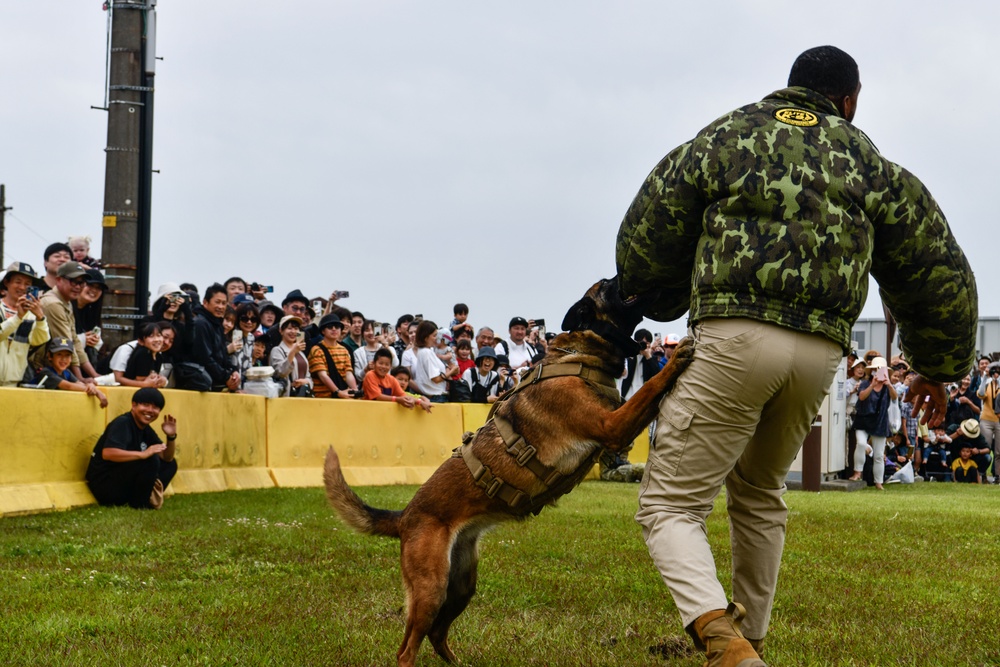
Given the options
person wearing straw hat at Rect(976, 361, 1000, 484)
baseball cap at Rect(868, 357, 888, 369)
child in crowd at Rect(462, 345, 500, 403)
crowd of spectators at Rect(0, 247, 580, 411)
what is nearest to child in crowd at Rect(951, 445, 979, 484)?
person wearing straw hat at Rect(976, 361, 1000, 484)

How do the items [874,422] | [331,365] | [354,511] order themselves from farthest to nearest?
[874,422], [331,365], [354,511]

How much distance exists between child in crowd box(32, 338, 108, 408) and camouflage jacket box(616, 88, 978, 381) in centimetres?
708

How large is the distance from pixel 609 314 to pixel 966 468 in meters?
19.7

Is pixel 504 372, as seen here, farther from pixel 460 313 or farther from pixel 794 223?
pixel 794 223

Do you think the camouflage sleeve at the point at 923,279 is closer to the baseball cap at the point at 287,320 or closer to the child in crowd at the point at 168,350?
the child in crowd at the point at 168,350

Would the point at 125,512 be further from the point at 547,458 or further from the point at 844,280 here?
the point at 844,280

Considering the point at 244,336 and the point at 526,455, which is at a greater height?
the point at 244,336

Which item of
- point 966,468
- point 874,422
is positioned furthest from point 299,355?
point 966,468

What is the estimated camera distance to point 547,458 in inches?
178

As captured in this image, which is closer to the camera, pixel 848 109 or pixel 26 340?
pixel 848 109

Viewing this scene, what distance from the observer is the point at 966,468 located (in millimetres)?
22016

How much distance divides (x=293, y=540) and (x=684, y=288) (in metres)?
4.34

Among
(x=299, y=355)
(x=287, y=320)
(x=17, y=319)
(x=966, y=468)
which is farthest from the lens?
(x=966, y=468)

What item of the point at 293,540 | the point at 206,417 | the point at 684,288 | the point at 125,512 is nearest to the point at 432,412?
the point at 206,417
